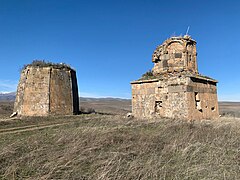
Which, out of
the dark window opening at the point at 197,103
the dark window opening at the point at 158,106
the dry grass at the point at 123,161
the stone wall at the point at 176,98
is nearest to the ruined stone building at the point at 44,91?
the stone wall at the point at 176,98

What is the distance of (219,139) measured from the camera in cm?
582

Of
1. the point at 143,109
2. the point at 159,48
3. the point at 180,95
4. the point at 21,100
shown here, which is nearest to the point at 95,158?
the point at 180,95

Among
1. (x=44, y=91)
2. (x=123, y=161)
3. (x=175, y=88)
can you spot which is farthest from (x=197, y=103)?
(x=44, y=91)

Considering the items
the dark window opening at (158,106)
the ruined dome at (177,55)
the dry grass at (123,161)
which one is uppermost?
the ruined dome at (177,55)

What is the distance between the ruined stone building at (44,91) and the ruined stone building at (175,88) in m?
10.4

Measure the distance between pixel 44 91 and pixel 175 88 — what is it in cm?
1397

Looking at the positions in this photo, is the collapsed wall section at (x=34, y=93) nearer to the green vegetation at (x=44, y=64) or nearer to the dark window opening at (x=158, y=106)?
the green vegetation at (x=44, y=64)

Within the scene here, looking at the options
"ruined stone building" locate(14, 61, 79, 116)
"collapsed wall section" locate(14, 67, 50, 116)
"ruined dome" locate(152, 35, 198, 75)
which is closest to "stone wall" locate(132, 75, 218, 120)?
A: "ruined dome" locate(152, 35, 198, 75)

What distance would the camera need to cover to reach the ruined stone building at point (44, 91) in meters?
19.5

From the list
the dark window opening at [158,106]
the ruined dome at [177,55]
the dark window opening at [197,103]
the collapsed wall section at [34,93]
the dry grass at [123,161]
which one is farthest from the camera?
the collapsed wall section at [34,93]

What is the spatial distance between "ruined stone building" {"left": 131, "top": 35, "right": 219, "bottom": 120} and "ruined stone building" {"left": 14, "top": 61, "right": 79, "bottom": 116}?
409 inches

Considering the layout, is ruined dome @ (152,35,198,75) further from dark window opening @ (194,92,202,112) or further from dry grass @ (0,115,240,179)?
dry grass @ (0,115,240,179)

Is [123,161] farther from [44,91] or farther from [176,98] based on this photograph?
[44,91]

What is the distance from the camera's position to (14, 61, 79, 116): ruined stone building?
64.1 feet
